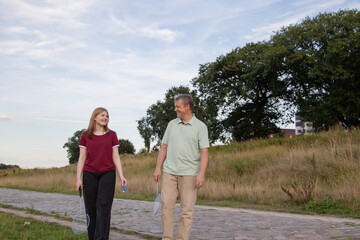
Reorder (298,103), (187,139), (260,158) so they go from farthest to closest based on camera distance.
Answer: (298,103), (260,158), (187,139)

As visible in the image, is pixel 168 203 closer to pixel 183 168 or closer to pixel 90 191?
pixel 183 168

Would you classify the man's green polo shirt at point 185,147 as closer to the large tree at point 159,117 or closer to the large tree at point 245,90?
the large tree at point 245,90

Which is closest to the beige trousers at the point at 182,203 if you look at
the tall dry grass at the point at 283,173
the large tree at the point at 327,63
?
the tall dry grass at the point at 283,173

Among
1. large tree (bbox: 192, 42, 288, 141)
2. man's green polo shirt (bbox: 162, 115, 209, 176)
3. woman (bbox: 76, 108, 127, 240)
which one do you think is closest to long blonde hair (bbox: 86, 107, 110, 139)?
woman (bbox: 76, 108, 127, 240)

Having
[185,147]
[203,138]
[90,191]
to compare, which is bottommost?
→ [90,191]

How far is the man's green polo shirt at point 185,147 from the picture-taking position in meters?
5.05

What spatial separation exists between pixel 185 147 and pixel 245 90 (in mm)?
35827

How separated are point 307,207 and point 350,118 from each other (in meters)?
28.6

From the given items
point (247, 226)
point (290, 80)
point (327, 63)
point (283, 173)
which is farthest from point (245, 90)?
point (247, 226)

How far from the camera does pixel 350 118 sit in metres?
35.8

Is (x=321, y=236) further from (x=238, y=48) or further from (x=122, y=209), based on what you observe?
(x=238, y=48)

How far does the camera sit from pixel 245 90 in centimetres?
4009

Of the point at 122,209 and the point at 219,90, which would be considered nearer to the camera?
the point at 122,209

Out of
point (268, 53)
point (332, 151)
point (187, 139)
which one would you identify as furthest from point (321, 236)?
point (268, 53)
